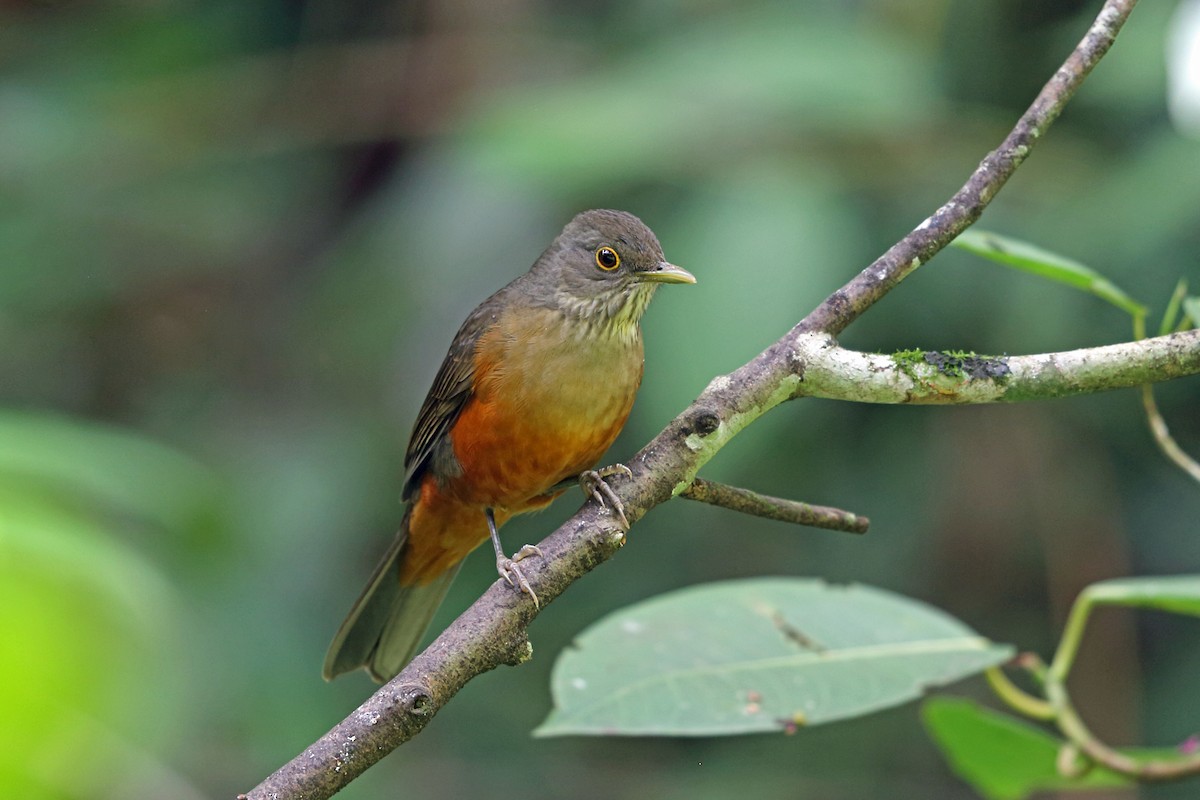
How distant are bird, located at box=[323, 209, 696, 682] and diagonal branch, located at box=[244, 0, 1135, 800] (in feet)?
4.07

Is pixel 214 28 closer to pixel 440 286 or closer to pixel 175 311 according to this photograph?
pixel 175 311

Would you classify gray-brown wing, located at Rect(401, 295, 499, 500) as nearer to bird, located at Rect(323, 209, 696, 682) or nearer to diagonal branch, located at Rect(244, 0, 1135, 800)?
bird, located at Rect(323, 209, 696, 682)

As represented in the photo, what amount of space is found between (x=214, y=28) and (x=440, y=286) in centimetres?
269

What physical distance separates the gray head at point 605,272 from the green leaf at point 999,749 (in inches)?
59.9

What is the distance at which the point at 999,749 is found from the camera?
2.88 metres

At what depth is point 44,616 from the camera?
1.56 m

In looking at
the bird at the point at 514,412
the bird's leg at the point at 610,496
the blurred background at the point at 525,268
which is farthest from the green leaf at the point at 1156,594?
the blurred background at the point at 525,268

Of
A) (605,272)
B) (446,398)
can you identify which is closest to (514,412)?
(446,398)

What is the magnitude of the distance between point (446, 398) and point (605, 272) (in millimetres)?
644

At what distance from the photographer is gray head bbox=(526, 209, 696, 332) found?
3.84m

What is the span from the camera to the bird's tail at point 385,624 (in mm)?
3932

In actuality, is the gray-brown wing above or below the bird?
above

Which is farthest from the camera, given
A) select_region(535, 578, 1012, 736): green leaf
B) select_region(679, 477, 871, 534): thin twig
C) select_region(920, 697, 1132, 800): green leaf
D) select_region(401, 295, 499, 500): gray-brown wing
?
select_region(401, 295, 499, 500): gray-brown wing

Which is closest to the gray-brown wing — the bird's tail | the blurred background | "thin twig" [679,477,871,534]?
the bird's tail
